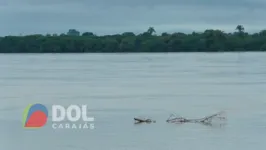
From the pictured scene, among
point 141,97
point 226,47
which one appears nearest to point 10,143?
point 141,97

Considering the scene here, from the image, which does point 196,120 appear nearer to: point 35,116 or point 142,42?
point 35,116

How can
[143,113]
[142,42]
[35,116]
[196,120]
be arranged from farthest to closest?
[142,42] < [143,113] < [35,116] < [196,120]

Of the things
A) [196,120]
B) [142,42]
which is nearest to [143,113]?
[196,120]

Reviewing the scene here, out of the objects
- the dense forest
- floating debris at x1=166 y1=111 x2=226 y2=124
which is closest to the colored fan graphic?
floating debris at x1=166 y1=111 x2=226 y2=124

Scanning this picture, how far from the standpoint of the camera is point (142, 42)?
87312mm

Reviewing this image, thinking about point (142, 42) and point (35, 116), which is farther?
point (142, 42)

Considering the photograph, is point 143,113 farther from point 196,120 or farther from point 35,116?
point 35,116

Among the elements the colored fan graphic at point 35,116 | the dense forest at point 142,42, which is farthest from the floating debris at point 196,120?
the dense forest at point 142,42

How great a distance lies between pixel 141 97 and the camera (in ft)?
92.3

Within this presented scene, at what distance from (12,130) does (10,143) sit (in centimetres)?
166

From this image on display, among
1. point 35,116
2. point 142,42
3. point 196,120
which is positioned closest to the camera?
point 196,120

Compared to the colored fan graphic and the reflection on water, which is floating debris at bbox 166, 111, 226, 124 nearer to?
the reflection on water

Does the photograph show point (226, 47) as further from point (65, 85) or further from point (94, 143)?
point (94, 143)

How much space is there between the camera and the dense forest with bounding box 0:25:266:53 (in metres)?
82.8
